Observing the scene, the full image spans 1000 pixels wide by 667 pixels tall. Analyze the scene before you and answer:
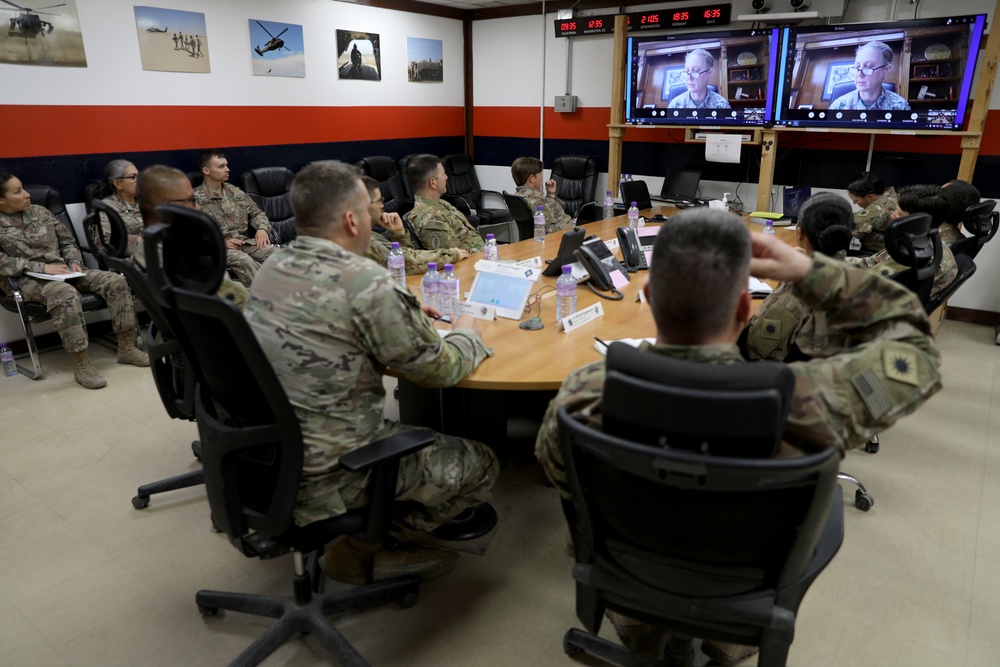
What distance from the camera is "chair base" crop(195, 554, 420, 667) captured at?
6.22 feet

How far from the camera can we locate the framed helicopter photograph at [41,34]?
418cm

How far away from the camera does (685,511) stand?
120 cm

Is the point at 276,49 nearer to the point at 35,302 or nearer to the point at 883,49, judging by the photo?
the point at 35,302

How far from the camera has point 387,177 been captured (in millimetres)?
6543

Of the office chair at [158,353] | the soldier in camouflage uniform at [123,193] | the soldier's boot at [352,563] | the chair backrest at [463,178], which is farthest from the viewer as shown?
the chair backrest at [463,178]

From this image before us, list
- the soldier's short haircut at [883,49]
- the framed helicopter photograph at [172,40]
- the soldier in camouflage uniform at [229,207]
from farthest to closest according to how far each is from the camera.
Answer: the soldier in camouflage uniform at [229,207] → the framed helicopter photograph at [172,40] → the soldier's short haircut at [883,49]

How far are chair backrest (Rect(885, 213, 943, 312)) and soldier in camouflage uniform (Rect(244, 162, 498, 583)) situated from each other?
162 centimetres

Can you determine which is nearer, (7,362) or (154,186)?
(154,186)

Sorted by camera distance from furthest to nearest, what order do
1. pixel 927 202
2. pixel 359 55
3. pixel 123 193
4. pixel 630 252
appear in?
pixel 359 55, pixel 123 193, pixel 630 252, pixel 927 202

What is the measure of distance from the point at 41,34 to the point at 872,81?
18.8 feet

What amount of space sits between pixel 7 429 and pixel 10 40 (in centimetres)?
253

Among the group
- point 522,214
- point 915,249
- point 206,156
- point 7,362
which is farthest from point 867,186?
point 7,362

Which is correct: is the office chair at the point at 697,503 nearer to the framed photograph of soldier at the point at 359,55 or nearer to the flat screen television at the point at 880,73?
the flat screen television at the point at 880,73

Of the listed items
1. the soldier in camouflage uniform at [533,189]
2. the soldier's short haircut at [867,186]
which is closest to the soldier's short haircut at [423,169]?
the soldier in camouflage uniform at [533,189]
